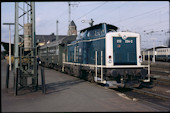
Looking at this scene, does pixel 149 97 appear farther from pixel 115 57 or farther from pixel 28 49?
pixel 28 49

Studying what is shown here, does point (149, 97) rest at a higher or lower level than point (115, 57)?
lower

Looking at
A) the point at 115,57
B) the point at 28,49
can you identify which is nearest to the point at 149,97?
the point at 115,57

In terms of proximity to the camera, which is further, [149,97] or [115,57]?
[115,57]

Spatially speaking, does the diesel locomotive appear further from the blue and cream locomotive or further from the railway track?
the railway track

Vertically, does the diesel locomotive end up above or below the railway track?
above

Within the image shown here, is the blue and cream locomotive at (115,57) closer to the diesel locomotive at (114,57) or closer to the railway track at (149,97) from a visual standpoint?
the diesel locomotive at (114,57)

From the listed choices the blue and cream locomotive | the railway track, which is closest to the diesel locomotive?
the blue and cream locomotive

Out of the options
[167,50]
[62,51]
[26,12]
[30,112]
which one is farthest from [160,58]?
[30,112]

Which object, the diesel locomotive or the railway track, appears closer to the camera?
the railway track

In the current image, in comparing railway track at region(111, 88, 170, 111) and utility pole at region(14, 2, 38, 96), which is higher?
utility pole at region(14, 2, 38, 96)

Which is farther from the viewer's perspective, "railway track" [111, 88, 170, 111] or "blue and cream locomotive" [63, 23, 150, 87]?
"blue and cream locomotive" [63, 23, 150, 87]

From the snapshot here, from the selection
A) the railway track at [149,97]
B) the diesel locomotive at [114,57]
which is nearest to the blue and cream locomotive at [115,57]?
the diesel locomotive at [114,57]

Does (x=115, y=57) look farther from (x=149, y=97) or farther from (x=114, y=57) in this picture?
(x=149, y=97)

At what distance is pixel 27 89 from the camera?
10.5 metres
